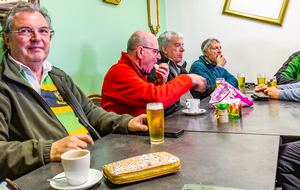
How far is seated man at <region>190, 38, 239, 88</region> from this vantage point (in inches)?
129

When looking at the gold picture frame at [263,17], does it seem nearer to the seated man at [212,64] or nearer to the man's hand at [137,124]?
the seated man at [212,64]

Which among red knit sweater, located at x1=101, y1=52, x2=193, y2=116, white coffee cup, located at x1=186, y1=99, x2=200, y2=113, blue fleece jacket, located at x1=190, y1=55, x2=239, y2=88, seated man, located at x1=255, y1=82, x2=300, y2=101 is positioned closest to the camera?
white coffee cup, located at x1=186, y1=99, x2=200, y2=113

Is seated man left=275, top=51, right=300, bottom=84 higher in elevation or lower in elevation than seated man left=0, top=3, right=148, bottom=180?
lower

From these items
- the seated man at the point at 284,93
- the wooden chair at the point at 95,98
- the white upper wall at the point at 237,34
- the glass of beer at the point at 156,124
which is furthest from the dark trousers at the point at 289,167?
the white upper wall at the point at 237,34

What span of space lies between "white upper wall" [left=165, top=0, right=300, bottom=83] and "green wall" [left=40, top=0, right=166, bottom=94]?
1310 millimetres

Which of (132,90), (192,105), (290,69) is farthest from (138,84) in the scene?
(290,69)

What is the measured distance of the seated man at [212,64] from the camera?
328cm

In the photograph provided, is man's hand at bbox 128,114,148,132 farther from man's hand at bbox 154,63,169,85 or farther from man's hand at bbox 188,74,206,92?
man's hand at bbox 154,63,169,85

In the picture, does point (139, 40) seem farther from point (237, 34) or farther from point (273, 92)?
point (237, 34)

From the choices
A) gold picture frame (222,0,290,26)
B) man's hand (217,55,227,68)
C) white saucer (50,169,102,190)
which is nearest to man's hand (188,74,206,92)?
white saucer (50,169,102,190)

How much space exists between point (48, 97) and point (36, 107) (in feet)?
0.47

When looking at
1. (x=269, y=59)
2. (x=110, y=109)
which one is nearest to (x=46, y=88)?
(x=110, y=109)

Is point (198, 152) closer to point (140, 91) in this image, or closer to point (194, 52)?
point (140, 91)

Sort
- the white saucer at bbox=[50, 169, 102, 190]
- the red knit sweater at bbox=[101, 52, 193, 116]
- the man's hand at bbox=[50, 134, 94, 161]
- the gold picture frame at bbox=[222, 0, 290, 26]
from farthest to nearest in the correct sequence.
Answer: the gold picture frame at bbox=[222, 0, 290, 26] < the red knit sweater at bbox=[101, 52, 193, 116] < the man's hand at bbox=[50, 134, 94, 161] < the white saucer at bbox=[50, 169, 102, 190]
